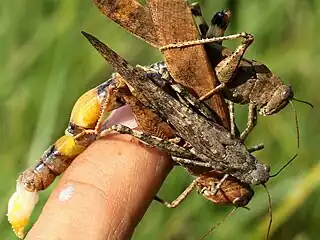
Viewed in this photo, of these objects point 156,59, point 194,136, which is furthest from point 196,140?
point 156,59

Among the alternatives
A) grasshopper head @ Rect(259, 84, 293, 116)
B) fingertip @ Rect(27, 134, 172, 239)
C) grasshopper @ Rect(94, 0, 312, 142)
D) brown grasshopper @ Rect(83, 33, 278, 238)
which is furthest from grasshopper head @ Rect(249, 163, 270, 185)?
fingertip @ Rect(27, 134, 172, 239)

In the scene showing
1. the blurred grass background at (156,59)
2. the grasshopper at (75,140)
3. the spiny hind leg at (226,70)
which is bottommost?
the blurred grass background at (156,59)

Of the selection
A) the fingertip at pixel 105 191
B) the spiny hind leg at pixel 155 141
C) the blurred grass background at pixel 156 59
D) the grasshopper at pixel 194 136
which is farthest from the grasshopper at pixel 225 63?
the blurred grass background at pixel 156 59

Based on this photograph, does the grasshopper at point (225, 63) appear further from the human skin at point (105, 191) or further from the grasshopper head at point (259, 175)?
the human skin at point (105, 191)

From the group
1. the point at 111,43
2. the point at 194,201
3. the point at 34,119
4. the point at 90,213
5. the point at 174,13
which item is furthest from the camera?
the point at 111,43

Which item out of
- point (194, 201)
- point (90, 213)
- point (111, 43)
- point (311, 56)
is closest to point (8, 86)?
point (111, 43)

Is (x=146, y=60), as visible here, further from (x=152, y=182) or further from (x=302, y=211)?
(x=152, y=182)
